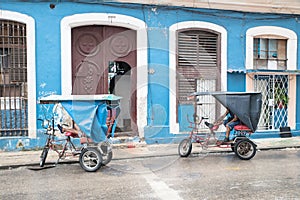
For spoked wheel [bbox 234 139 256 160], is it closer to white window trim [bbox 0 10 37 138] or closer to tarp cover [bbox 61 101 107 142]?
tarp cover [bbox 61 101 107 142]

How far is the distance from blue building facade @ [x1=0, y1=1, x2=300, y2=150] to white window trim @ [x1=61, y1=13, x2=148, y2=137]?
30 millimetres

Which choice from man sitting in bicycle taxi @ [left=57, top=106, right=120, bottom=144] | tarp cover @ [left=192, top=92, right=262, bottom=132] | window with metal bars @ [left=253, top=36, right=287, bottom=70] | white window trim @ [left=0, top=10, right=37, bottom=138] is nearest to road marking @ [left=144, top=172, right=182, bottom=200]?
man sitting in bicycle taxi @ [left=57, top=106, right=120, bottom=144]

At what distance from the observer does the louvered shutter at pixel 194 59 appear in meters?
10.6

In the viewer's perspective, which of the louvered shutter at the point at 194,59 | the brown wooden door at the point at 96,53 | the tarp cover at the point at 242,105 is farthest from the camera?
the louvered shutter at the point at 194,59

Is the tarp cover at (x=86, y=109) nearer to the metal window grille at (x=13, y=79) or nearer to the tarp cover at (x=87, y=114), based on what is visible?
the tarp cover at (x=87, y=114)

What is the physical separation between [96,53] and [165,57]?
2.31 m

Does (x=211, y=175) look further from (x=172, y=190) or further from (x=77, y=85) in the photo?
(x=77, y=85)

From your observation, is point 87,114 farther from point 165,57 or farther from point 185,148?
point 165,57

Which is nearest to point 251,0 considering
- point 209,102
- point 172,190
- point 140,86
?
point 209,102

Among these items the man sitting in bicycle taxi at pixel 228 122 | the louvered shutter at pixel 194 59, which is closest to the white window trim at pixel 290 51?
the louvered shutter at pixel 194 59

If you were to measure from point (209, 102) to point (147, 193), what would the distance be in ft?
20.4

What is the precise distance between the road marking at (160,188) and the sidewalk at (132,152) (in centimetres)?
214

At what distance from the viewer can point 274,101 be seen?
453 inches

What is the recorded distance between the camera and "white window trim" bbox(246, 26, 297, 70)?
36.2 feet
